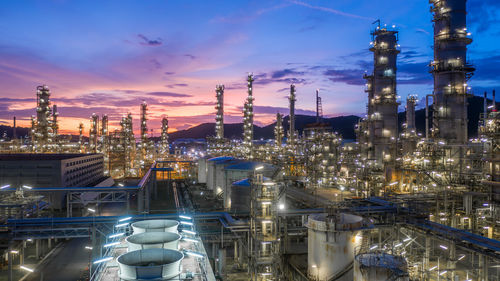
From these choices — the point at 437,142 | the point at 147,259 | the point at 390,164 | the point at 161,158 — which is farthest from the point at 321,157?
the point at 161,158

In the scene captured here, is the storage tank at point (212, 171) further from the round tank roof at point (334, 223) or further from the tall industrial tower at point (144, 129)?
the round tank roof at point (334, 223)

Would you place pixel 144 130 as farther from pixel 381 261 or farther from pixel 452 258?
pixel 452 258

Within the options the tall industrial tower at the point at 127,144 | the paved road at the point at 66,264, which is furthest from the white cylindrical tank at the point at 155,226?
the tall industrial tower at the point at 127,144

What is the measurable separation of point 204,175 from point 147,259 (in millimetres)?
57472

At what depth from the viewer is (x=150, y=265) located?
35.2 feet

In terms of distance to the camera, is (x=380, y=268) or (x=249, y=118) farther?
(x=249, y=118)

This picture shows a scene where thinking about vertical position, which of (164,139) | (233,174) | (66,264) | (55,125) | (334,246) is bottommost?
(66,264)

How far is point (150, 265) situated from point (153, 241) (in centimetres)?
311

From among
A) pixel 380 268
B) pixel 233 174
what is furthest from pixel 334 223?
pixel 233 174

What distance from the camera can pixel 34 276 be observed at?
83.1 feet

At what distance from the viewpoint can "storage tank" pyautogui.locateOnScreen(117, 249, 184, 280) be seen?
10.2 m

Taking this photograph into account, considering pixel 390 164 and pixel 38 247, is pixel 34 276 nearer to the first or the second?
pixel 38 247

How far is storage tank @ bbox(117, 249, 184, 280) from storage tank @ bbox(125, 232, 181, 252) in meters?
1.21

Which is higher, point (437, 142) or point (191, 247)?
point (437, 142)
